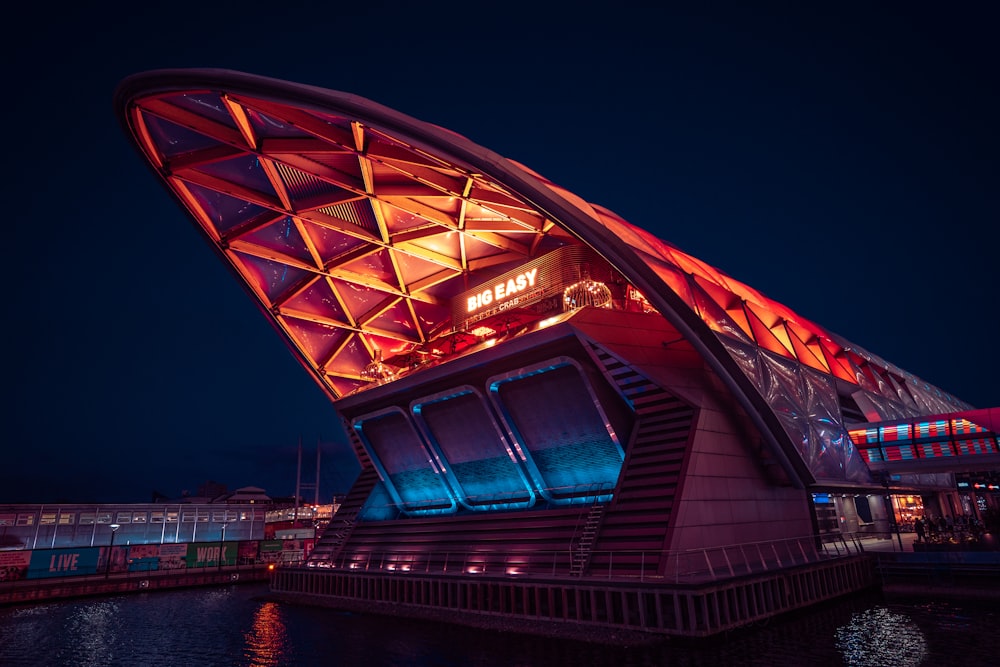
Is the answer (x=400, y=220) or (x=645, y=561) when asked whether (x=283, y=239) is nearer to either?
(x=400, y=220)

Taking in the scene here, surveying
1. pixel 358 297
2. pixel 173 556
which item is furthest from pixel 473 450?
pixel 173 556

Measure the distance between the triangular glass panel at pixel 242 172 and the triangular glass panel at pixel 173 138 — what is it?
0.75m

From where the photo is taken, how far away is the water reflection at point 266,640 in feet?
49.1

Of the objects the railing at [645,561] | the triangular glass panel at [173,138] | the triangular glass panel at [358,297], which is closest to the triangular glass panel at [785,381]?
the railing at [645,561]

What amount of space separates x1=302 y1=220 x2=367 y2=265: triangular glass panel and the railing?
1494 cm

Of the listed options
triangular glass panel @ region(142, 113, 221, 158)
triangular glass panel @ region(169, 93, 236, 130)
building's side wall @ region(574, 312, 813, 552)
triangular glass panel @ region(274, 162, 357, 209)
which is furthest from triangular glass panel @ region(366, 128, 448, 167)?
building's side wall @ region(574, 312, 813, 552)

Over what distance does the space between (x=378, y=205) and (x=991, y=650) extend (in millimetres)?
24291

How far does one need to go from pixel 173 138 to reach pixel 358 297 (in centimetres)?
1381

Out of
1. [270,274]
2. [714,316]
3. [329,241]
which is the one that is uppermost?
[329,241]

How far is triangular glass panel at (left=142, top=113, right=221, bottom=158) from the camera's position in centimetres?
2217

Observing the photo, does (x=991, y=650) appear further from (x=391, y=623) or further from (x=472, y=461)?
(x=472, y=461)

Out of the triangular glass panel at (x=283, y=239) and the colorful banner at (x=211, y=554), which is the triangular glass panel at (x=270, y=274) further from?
the colorful banner at (x=211, y=554)

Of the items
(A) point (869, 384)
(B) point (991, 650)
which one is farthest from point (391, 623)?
(A) point (869, 384)

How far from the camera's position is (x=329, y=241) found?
30625 mm
